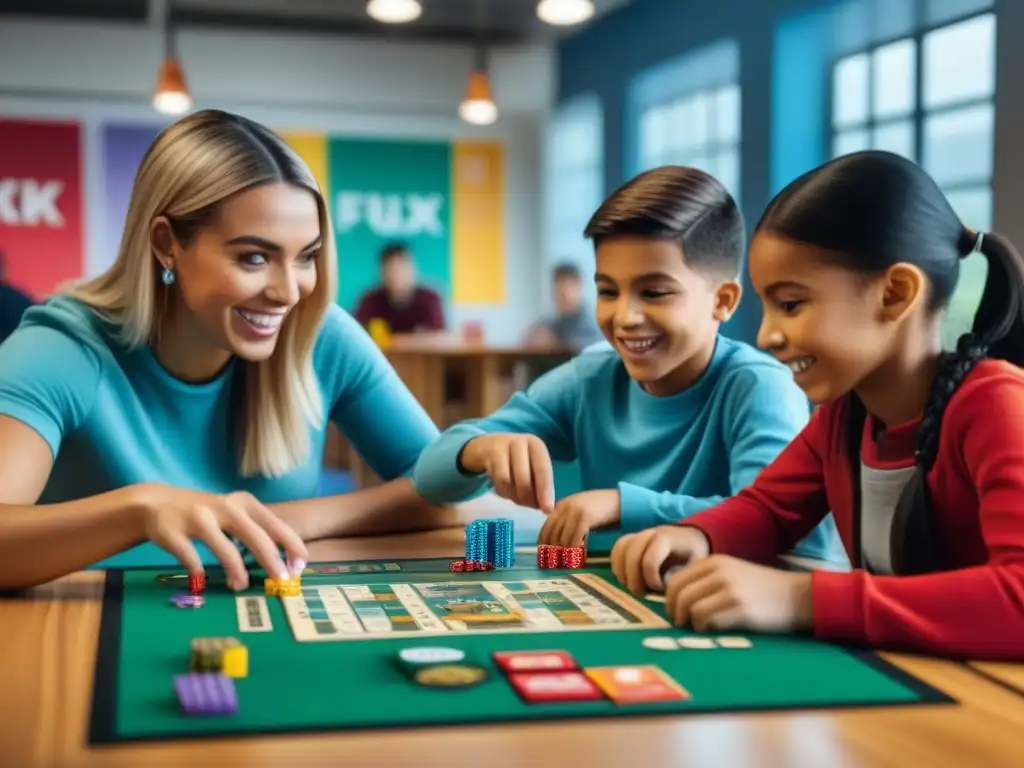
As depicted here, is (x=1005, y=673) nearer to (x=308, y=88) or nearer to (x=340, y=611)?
(x=340, y=611)

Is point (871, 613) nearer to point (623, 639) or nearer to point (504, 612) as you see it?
point (623, 639)

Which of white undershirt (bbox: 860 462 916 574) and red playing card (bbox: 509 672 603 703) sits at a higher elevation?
white undershirt (bbox: 860 462 916 574)

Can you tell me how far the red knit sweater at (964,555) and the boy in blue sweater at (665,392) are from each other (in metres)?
0.30

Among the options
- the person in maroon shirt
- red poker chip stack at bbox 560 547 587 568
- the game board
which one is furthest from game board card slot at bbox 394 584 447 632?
the person in maroon shirt

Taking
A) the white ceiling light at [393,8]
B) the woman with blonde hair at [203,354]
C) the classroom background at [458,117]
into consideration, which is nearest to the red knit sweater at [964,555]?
the woman with blonde hair at [203,354]

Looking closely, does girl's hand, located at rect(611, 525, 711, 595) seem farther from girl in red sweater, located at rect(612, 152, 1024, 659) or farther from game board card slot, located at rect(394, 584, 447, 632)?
game board card slot, located at rect(394, 584, 447, 632)

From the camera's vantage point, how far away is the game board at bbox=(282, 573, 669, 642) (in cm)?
108

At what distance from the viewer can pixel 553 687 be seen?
0.90 metres

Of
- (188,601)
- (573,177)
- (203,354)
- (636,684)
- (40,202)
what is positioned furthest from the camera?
(573,177)

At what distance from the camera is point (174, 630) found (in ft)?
3.57

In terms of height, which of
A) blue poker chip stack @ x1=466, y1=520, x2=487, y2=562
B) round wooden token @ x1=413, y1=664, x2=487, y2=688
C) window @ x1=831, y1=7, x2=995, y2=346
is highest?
window @ x1=831, y1=7, x2=995, y2=346

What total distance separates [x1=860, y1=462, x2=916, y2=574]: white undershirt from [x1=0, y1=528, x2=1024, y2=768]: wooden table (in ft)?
1.12

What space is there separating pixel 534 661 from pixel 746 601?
225 millimetres

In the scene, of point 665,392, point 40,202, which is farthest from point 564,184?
point 665,392
